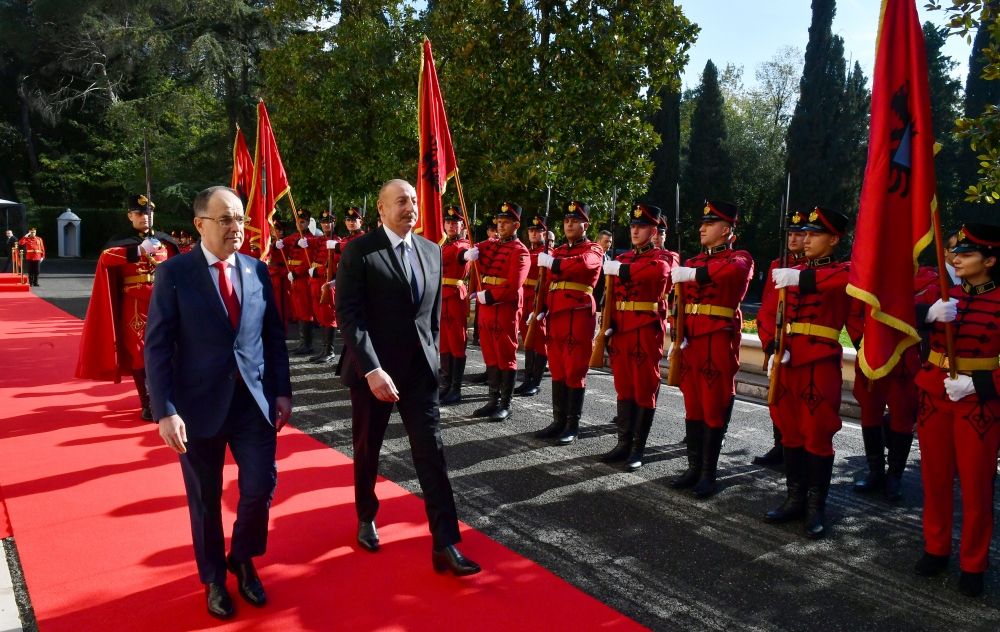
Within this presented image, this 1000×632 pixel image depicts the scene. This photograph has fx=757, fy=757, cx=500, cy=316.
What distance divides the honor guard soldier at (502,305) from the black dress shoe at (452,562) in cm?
358

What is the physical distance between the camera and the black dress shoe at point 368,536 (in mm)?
4176

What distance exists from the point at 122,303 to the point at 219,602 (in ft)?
13.8

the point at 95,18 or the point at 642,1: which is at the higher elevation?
the point at 95,18

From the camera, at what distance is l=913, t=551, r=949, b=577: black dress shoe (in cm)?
404

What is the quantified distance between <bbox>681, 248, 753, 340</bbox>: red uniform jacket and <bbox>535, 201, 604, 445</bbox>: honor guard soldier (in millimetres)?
1332

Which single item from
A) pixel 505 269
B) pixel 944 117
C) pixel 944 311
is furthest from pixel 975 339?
pixel 944 117

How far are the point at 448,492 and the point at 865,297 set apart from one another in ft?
8.02

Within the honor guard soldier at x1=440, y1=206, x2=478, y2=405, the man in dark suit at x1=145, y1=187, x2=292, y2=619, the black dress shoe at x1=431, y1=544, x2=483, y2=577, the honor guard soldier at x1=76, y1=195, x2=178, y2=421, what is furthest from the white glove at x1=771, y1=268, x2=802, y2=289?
the honor guard soldier at x1=76, y1=195, x2=178, y2=421

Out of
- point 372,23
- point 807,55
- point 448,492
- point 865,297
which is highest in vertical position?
point 807,55

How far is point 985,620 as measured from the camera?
359cm

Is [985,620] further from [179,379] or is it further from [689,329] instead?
[179,379]

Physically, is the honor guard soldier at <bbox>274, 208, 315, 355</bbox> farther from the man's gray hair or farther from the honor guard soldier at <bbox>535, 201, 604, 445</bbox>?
the man's gray hair

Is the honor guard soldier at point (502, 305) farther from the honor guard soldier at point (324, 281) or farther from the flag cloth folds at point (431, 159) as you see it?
the honor guard soldier at point (324, 281)

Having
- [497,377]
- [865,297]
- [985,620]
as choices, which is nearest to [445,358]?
[497,377]
